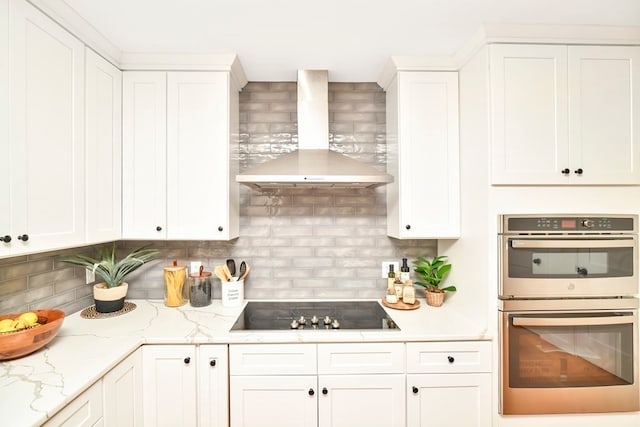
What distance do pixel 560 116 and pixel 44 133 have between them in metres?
2.43

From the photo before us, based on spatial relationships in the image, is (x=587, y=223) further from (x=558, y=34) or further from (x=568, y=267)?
(x=558, y=34)

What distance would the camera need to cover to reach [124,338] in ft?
5.08

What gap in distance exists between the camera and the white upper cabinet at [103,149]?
1.64 meters

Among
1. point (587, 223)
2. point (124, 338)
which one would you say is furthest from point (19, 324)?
point (587, 223)

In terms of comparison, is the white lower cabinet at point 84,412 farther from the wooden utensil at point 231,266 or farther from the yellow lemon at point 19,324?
the wooden utensil at point 231,266

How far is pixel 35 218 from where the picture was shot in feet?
4.28

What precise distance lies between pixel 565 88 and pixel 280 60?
62.4 inches

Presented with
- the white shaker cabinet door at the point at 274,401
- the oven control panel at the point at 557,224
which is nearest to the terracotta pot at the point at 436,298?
the oven control panel at the point at 557,224

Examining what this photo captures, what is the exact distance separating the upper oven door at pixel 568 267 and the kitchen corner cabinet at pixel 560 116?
12.7 inches

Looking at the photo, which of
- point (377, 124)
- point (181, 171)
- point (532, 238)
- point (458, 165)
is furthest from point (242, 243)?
point (532, 238)

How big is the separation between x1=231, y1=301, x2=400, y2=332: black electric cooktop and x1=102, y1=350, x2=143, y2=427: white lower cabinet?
479mm

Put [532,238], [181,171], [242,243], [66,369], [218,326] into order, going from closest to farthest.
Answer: [66,369] < [532,238] < [218,326] < [181,171] < [242,243]

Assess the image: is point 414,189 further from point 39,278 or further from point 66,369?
point 39,278

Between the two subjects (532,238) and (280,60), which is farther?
(280,60)
